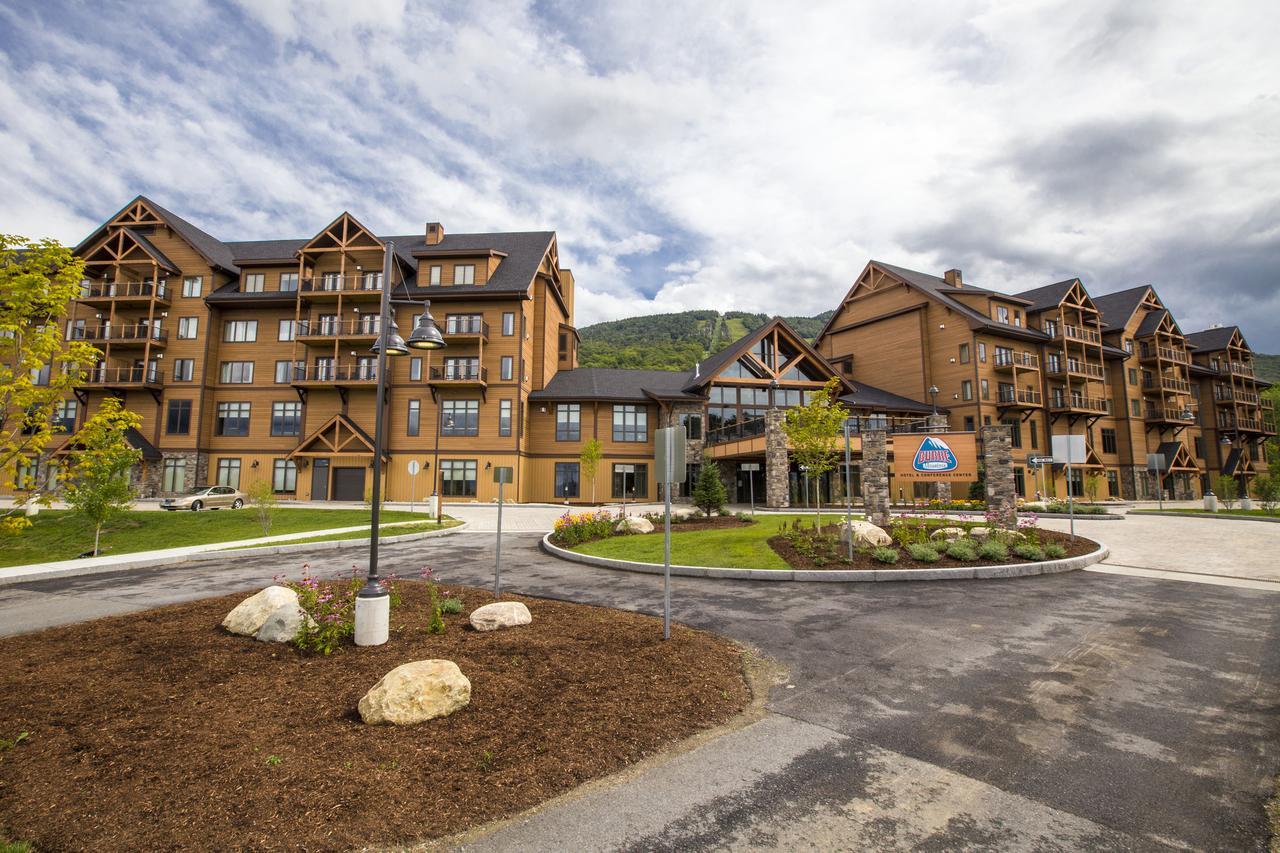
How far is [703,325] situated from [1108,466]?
78.7m

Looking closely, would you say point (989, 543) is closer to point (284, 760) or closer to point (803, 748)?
point (803, 748)

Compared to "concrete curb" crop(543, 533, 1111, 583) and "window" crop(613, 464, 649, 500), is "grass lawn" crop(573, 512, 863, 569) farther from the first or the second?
"window" crop(613, 464, 649, 500)

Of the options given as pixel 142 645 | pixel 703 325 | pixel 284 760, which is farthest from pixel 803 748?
pixel 703 325

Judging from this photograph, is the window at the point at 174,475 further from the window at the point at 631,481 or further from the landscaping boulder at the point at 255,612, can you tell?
the landscaping boulder at the point at 255,612

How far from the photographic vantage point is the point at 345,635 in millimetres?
6941

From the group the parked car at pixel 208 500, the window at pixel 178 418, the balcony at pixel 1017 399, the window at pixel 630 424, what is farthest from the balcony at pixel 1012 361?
the window at pixel 178 418

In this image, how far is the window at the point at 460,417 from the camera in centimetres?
3662

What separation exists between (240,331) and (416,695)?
4338cm

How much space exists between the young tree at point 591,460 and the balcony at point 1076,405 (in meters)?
35.1

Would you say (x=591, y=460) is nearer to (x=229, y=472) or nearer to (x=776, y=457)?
(x=776, y=457)

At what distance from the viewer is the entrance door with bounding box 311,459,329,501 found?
3678 cm

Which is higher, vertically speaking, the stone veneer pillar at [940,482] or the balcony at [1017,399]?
the balcony at [1017,399]

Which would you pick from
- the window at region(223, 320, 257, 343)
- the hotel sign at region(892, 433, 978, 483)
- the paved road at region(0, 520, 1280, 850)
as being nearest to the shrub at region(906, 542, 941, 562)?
the paved road at region(0, 520, 1280, 850)

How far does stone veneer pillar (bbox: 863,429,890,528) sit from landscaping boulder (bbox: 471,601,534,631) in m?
13.4
